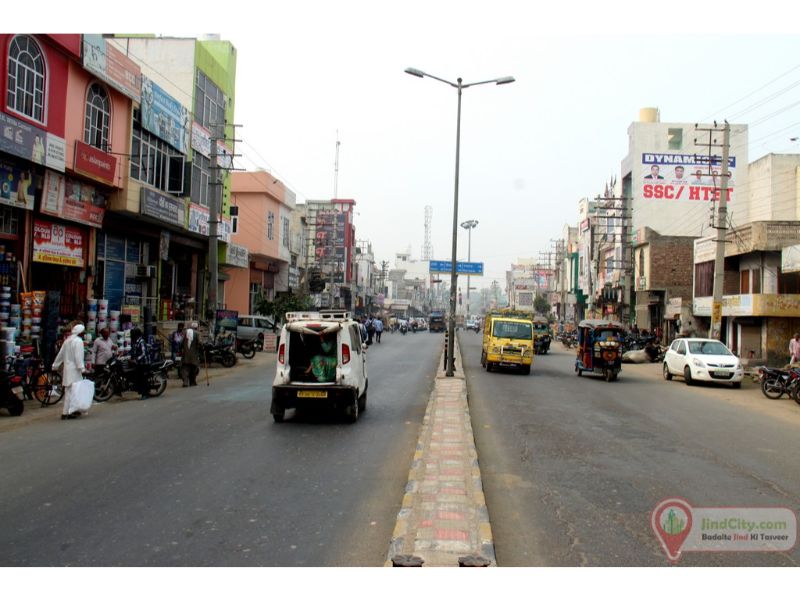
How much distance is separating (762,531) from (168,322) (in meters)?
22.2

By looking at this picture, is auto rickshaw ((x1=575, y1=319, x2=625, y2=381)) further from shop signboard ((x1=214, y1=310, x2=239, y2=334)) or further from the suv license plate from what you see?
shop signboard ((x1=214, y1=310, x2=239, y2=334))

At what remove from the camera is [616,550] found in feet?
17.0

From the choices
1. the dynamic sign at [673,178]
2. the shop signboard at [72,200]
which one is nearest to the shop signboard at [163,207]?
the shop signboard at [72,200]

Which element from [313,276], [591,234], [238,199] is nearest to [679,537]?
[238,199]

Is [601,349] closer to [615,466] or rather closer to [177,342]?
[615,466]

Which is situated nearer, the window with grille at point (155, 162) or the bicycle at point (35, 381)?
the bicycle at point (35, 381)

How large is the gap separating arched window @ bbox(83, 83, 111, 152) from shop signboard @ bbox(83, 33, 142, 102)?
48 cm

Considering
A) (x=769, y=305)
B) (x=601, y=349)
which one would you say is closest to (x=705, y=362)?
(x=601, y=349)

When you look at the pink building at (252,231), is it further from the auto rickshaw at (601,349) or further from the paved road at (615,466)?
the paved road at (615,466)

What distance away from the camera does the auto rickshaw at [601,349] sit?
21000mm

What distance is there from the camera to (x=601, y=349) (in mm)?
21234

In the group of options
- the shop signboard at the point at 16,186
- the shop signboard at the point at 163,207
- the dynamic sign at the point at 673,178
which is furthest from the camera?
the dynamic sign at the point at 673,178

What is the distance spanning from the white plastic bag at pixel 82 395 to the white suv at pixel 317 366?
3.66 m

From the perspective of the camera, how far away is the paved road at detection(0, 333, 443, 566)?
200 inches
